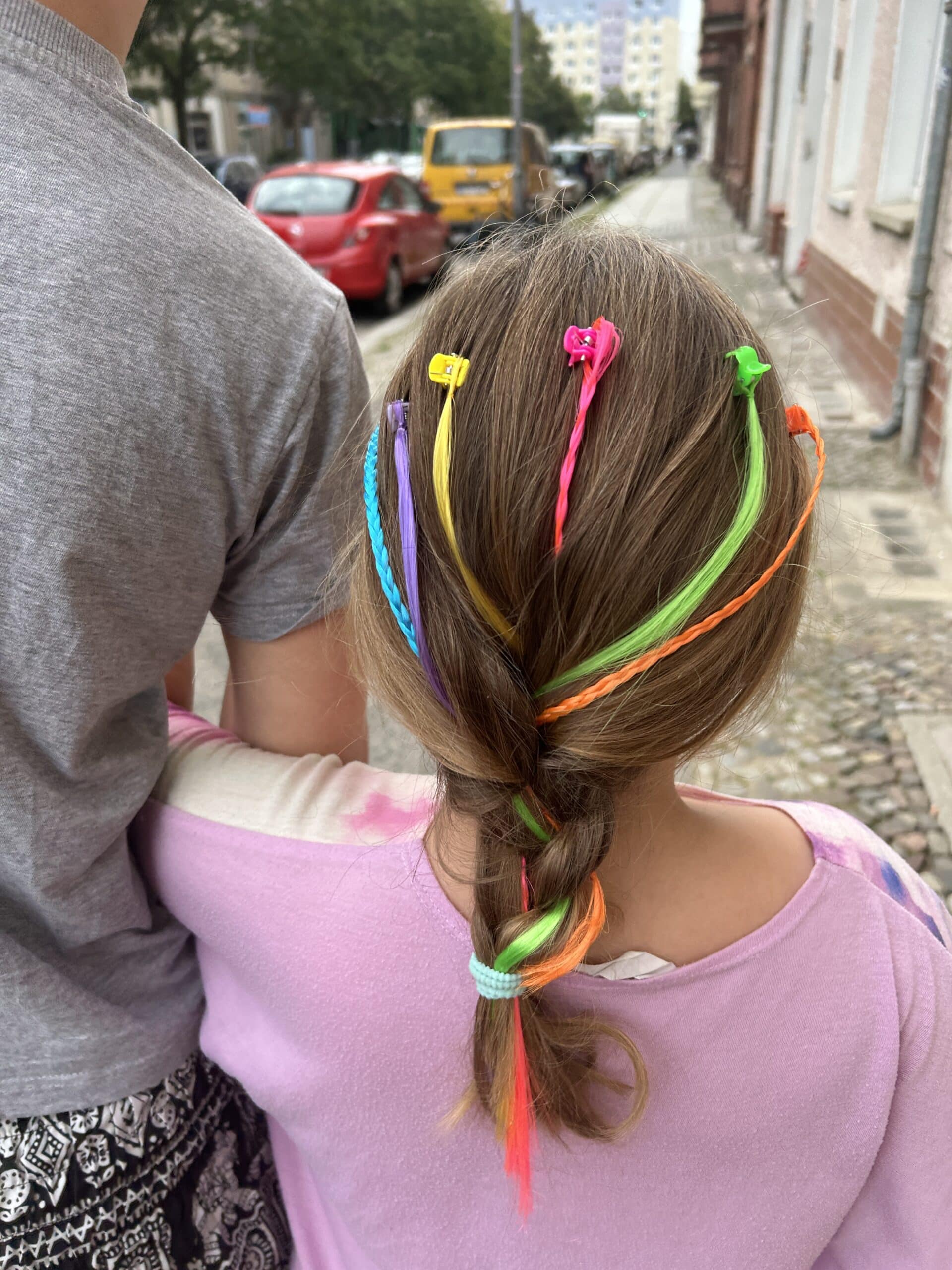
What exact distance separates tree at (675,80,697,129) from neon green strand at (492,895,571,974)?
86631mm

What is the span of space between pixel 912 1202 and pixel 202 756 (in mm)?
776

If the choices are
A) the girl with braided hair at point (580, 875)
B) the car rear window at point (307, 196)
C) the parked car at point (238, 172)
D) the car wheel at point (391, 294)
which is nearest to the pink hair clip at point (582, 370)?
the girl with braided hair at point (580, 875)

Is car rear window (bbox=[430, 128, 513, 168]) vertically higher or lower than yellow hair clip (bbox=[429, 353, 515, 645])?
higher

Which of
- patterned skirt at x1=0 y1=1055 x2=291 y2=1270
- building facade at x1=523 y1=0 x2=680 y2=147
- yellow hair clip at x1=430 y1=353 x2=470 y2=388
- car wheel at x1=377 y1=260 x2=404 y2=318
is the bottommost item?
car wheel at x1=377 y1=260 x2=404 y2=318

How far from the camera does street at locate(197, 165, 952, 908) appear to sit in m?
2.29

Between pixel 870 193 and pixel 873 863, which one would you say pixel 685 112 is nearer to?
pixel 870 193

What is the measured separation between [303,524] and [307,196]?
9.77 meters

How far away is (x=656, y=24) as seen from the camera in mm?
119750

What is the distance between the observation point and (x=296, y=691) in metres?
1.06

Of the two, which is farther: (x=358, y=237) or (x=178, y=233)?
(x=358, y=237)

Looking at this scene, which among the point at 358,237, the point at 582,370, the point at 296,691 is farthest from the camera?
the point at 358,237

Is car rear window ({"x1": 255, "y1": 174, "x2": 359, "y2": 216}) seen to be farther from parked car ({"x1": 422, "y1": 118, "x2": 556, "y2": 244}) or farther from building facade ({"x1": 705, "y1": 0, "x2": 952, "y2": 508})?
parked car ({"x1": 422, "y1": 118, "x2": 556, "y2": 244})

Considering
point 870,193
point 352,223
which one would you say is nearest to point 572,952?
point 870,193

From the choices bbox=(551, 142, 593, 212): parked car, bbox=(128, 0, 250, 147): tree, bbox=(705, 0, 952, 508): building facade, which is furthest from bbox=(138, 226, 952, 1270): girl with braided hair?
bbox=(551, 142, 593, 212): parked car
